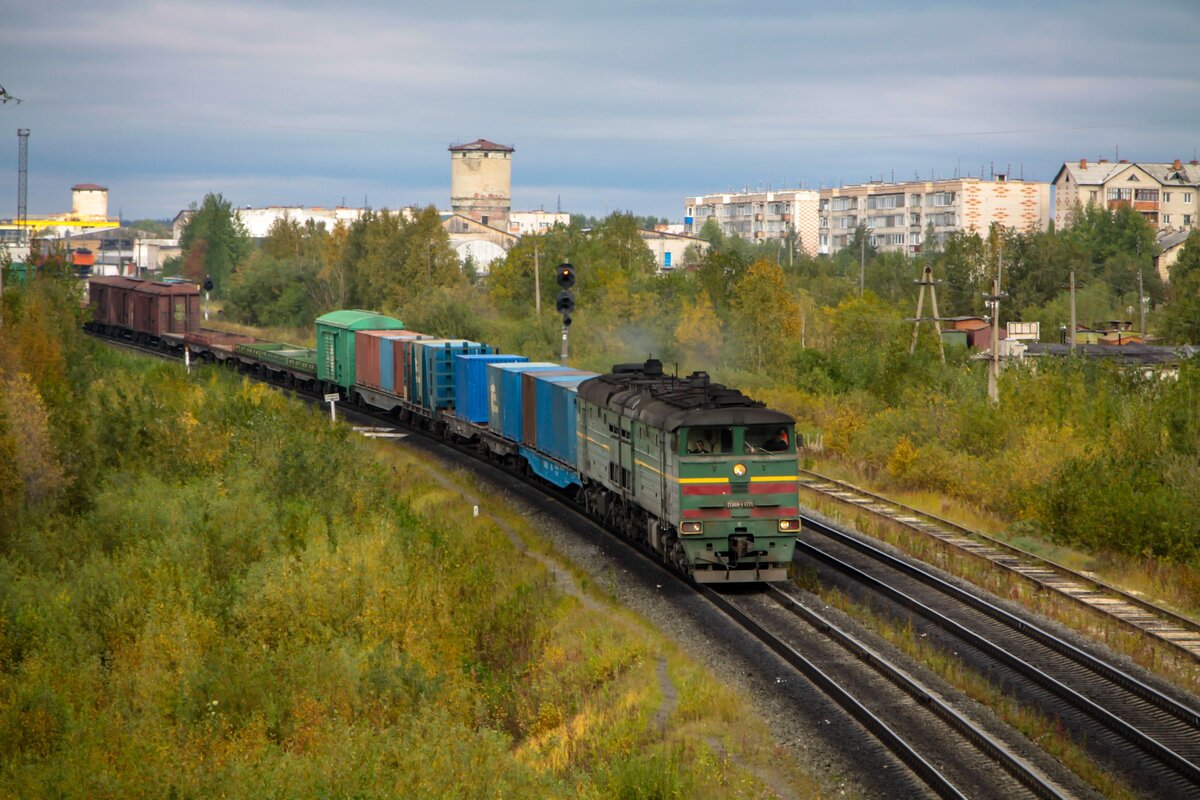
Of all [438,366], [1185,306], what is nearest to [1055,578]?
[438,366]

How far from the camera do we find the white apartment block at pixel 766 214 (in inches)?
6983

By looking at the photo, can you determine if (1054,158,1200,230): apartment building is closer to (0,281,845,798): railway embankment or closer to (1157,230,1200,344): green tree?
(1157,230,1200,344): green tree

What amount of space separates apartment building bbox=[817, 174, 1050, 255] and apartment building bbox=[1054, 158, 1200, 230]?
6.83 metres

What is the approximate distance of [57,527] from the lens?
2589 cm

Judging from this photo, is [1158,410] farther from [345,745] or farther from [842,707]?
[345,745]

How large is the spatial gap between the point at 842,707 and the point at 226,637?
8.97 meters

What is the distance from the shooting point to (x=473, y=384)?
1465 inches

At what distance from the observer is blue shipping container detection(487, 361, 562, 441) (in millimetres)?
33188

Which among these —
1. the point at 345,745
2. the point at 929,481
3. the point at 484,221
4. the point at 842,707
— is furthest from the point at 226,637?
the point at 484,221

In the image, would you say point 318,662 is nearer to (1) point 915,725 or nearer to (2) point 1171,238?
(1) point 915,725

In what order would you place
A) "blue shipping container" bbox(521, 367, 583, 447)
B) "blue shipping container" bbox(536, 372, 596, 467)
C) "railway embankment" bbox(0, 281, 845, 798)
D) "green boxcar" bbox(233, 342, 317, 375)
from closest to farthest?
"railway embankment" bbox(0, 281, 845, 798), "blue shipping container" bbox(536, 372, 596, 467), "blue shipping container" bbox(521, 367, 583, 447), "green boxcar" bbox(233, 342, 317, 375)

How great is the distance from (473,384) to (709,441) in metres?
16.8

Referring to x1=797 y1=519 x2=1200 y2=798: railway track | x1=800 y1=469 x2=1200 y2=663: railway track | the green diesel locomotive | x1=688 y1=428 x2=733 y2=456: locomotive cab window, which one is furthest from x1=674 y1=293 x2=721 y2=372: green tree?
x1=688 y1=428 x2=733 y2=456: locomotive cab window

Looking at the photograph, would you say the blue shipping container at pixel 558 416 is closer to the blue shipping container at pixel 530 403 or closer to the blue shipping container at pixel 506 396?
the blue shipping container at pixel 530 403
